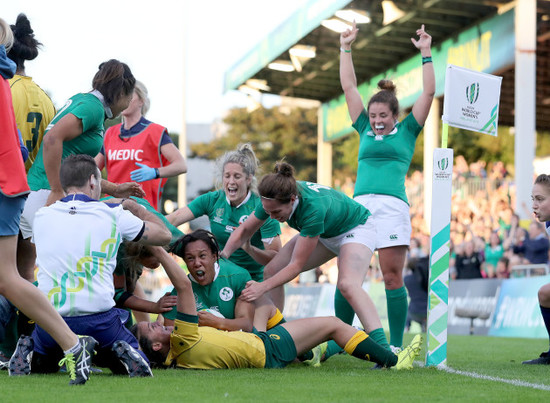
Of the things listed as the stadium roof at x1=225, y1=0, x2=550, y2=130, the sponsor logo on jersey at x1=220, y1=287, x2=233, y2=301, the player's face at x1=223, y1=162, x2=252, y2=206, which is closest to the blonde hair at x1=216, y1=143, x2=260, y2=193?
the player's face at x1=223, y1=162, x2=252, y2=206

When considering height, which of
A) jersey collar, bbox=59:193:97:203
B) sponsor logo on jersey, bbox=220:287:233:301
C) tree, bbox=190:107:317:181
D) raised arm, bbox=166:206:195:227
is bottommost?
sponsor logo on jersey, bbox=220:287:233:301

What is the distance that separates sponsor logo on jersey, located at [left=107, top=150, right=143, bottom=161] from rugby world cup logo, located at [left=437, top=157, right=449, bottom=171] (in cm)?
266

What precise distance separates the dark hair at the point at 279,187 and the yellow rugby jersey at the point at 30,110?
1.76 m

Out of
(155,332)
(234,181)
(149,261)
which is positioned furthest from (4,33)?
(234,181)

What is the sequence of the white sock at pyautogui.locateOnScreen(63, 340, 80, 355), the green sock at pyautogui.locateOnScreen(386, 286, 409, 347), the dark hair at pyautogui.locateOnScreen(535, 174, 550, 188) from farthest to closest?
1. the green sock at pyautogui.locateOnScreen(386, 286, 409, 347)
2. the dark hair at pyautogui.locateOnScreen(535, 174, 550, 188)
3. the white sock at pyautogui.locateOnScreen(63, 340, 80, 355)

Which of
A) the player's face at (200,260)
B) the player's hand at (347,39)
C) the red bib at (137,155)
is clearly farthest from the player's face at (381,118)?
the red bib at (137,155)

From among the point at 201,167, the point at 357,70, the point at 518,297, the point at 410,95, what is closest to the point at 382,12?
the point at 410,95

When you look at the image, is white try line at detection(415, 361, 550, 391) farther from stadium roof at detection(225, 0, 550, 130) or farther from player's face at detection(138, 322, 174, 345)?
stadium roof at detection(225, 0, 550, 130)

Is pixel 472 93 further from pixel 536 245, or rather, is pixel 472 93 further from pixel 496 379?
pixel 536 245

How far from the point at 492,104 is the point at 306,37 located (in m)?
18.3

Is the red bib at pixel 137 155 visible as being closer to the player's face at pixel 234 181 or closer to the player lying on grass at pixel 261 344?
the player's face at pixel 234 181

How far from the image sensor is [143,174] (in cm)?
689

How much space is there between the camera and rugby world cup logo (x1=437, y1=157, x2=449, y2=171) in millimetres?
5984

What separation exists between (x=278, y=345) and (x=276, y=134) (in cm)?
4028
